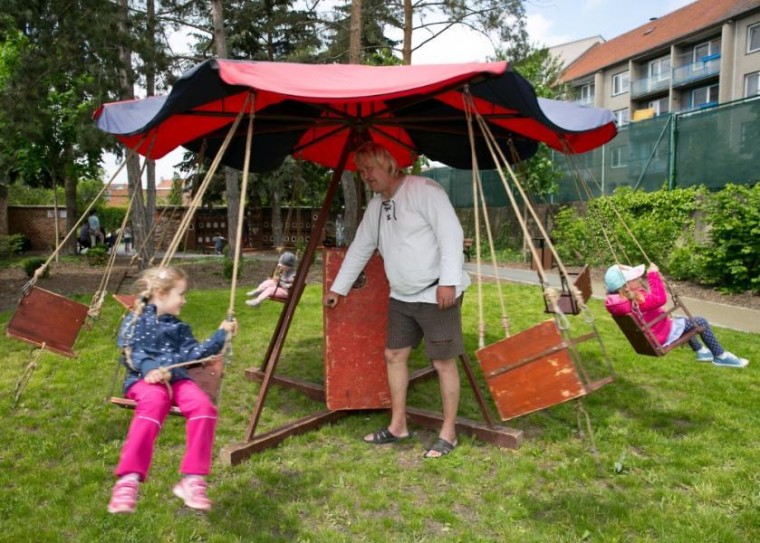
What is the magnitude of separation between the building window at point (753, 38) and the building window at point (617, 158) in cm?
1983

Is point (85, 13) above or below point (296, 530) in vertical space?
above

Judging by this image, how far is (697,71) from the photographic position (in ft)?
104

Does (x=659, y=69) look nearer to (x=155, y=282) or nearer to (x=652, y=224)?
(x=652, y=224)

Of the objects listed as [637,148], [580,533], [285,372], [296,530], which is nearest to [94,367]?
[285,372]

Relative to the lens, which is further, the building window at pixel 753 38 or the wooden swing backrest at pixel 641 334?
the building window at pixel 753 38

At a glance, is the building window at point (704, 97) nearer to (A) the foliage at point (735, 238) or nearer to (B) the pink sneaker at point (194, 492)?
(A) the foliage at point (735, 238)

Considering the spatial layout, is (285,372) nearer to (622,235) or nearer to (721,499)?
(721,499)

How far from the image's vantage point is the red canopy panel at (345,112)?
3.03m

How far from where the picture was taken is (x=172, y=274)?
10.1 feet

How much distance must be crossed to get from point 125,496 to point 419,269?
1.95 m

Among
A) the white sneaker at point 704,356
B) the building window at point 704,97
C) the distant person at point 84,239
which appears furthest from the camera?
the building window at point 704,97

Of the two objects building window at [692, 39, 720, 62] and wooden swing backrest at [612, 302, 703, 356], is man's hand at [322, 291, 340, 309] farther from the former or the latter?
building window at [692, 39, 720, 62]

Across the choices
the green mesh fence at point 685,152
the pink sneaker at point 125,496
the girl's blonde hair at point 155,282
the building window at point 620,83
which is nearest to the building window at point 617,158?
the green mesh fence at point 685,152

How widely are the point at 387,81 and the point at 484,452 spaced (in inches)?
92.6
